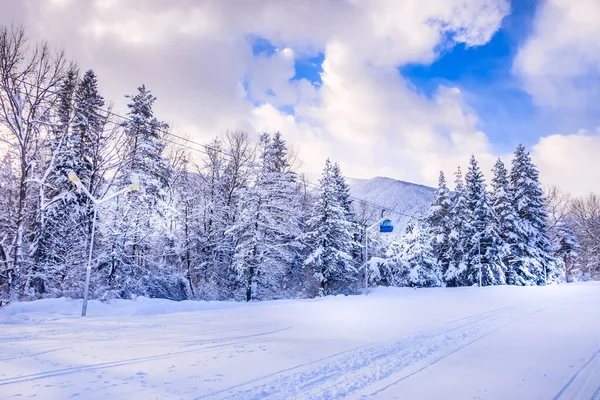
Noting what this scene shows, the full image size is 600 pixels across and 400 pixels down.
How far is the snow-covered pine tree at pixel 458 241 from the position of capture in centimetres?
3681

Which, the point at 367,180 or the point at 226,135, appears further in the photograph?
the point at 367,180

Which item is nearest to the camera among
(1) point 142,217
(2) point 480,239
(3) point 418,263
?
(1) point 142,217

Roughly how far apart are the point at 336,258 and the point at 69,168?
19561 mm

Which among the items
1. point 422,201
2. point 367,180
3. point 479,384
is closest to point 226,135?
point 479,384

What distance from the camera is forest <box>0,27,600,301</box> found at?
1830 centimetres

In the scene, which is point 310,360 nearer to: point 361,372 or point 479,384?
point 361,372

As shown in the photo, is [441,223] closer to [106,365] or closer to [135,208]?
[135,208]

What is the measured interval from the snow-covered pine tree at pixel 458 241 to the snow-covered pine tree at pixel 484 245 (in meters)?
0.50

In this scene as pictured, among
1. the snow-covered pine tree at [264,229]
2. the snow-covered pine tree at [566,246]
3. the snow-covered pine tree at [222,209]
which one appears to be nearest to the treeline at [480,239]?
the snow-covered pine tree at [566,246]

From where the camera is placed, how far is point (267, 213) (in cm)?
2581

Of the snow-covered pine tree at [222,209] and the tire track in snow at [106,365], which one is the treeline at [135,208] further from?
the tire track in snow at [106,365]

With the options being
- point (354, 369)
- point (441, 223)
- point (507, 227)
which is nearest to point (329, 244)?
point (441, 223)

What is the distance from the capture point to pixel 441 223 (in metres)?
39.1

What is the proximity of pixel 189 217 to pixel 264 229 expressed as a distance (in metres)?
6.24
